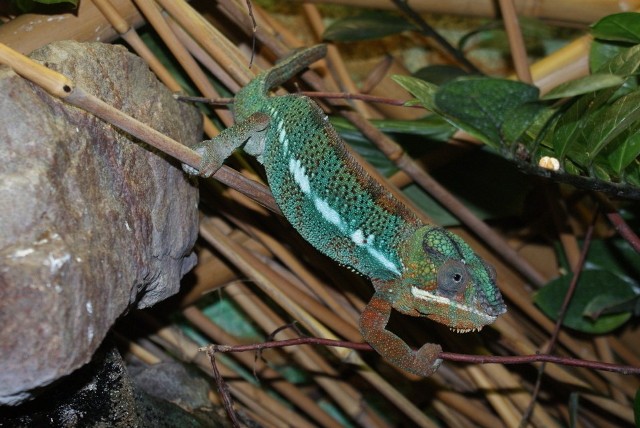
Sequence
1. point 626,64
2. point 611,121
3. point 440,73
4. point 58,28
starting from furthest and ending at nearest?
point 440,73
point 58,28
point 611,121
point 626,64

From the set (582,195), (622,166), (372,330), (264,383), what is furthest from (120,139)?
(582,195)

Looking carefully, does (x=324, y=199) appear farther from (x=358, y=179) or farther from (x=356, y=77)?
(x=356, y=77)

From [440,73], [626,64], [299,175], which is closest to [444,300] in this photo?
[299,175]

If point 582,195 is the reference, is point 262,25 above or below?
above

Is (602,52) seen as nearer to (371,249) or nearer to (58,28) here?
(371,249)

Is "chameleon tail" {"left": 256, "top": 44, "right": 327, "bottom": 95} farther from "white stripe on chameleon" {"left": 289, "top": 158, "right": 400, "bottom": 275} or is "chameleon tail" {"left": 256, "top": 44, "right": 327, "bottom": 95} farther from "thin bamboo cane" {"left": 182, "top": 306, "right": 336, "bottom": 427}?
"thin bamboo cane" {"left": 182, "top": 306, "right": 336, "bottom": 427}

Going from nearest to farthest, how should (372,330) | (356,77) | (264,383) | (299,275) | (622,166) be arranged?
(622,166) < (372,330) < (299,275) < (264,383) < (356,77)
